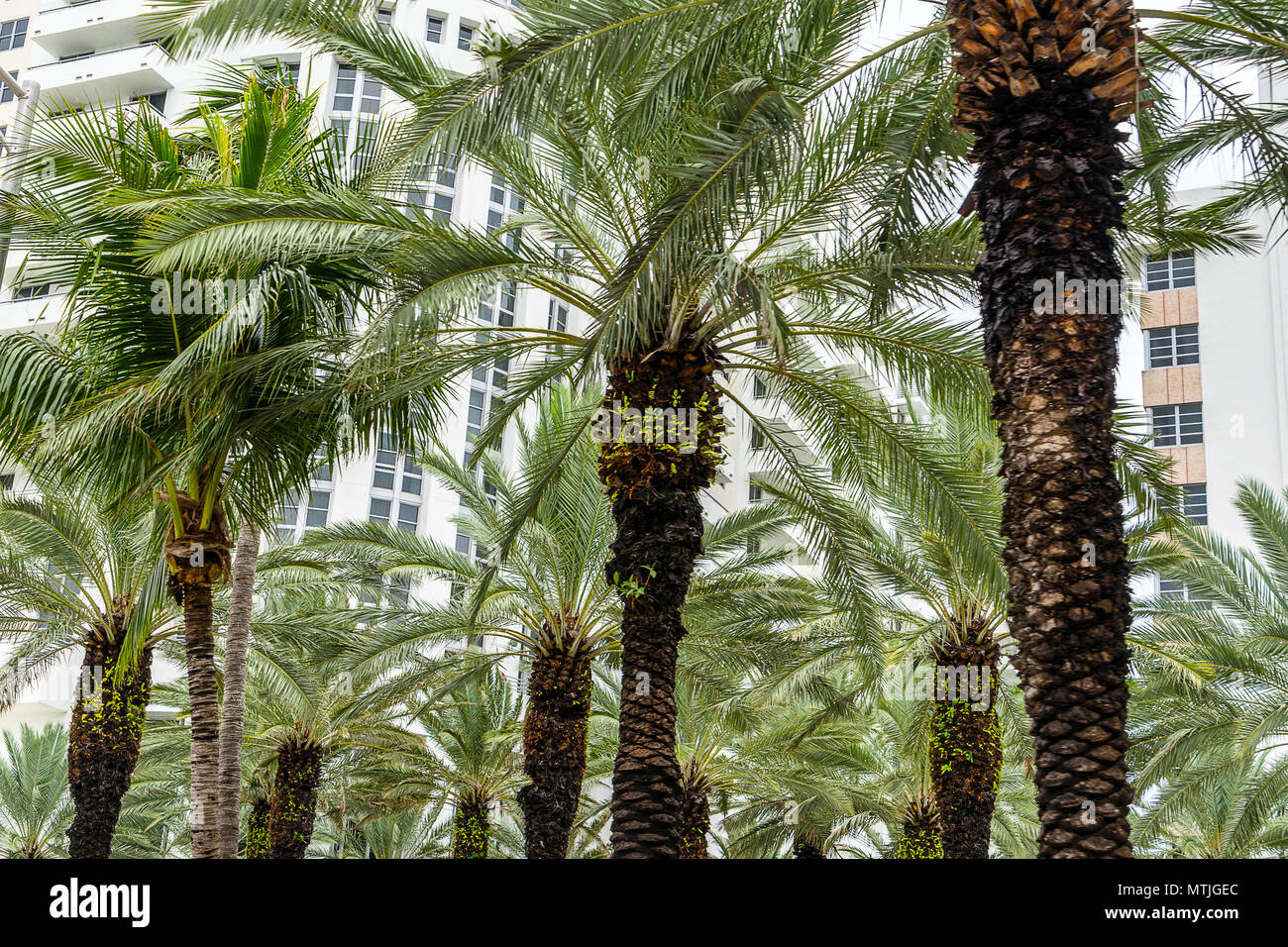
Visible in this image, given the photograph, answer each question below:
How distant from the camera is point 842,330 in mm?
11977

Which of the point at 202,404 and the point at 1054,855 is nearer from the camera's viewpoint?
the point at 1054,855

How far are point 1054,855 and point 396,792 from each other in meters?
21.7

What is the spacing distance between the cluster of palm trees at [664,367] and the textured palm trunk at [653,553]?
0.12ft

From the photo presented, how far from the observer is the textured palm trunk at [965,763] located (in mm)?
16609

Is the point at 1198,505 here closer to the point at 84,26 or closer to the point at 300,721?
the point at 300,721

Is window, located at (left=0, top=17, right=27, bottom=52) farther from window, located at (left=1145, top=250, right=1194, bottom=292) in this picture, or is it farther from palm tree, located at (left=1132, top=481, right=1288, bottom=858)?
palm tree, located at (left=1132, top=481, right=1288, bottom=858)

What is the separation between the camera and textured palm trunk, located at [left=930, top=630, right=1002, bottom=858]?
54.5ft

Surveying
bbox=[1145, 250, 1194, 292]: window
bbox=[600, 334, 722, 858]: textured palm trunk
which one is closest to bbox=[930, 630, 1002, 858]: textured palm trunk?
bbox=[600, 334, 722, 858]: textured palm trunk

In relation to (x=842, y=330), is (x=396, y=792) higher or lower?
lower

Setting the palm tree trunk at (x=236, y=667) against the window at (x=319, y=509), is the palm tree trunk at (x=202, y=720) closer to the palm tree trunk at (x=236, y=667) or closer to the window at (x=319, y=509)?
the palm tree trunk at (x=236, y=667)

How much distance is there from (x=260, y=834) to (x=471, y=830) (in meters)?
4.52

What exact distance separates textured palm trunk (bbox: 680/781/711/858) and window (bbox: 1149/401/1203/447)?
2028 cm
